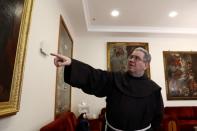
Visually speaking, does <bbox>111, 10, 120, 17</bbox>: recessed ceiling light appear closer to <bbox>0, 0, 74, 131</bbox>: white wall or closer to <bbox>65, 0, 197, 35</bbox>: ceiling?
<bbox>65, 0, 197, 35</bbox>: ceiling

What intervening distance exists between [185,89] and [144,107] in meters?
3.65

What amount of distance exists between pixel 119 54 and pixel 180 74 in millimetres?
1720

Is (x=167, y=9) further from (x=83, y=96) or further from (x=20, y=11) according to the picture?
(x=20, y=11)

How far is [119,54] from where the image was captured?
16.0 ft

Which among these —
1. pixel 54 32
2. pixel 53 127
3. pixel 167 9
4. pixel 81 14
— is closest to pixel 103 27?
pixel 81 14

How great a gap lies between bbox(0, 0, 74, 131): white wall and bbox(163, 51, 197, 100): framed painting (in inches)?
131

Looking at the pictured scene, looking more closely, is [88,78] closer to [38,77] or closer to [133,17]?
[38,77]

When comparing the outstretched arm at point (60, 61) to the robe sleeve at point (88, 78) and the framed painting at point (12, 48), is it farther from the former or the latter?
the framed painting at point (12, 48)

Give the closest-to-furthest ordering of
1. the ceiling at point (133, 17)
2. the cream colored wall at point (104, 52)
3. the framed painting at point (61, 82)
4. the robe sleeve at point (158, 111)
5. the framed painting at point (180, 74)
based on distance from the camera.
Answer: the robe sleeve at point (158, 111) → the framed painting at point (61, 82) → the ceiling at point (133, 17) → the cream colored wall at point (104, 52) → the framed painting at point (180, 74)

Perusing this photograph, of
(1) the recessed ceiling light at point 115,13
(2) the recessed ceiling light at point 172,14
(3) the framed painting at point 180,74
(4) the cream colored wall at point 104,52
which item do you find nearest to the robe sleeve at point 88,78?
(1) the recessed ceiling light at point 115,13

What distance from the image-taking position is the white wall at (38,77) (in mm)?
1627

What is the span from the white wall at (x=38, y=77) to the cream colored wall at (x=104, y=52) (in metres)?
2.12

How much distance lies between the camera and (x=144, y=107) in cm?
168

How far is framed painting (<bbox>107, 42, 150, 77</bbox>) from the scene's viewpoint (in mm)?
4816
